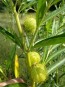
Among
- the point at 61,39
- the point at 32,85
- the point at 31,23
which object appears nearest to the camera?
the point at 61,39

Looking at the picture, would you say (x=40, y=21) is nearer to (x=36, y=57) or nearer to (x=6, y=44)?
(x=36, y=57)

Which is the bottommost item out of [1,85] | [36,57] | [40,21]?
[1,85]

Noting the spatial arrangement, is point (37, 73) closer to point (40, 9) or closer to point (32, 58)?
point (32, 58)

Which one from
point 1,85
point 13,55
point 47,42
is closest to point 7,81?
point 1,85

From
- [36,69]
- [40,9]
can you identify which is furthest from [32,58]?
[40,9]

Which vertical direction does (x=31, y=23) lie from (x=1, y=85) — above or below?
above

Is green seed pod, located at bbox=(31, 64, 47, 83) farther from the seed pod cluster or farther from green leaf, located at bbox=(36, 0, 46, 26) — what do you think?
green leaf, located at bbox=(36, 0, 46, 26)

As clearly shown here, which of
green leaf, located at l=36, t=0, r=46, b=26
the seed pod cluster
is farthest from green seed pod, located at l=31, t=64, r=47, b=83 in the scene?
green leaf, located at l=36, t=0, r=46, b=26

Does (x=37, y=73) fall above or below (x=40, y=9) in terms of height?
below

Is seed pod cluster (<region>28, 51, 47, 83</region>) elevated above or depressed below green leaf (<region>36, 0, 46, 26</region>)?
below

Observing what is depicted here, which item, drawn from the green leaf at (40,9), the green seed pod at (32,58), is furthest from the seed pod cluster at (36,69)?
the green leaf at (40,9)

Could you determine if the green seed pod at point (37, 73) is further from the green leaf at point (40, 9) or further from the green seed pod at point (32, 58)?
the green leaf at point (40, 9)
